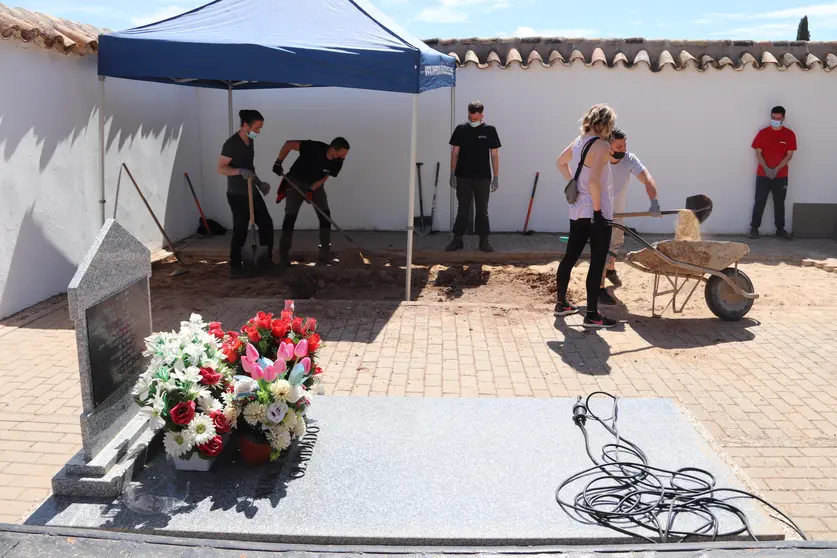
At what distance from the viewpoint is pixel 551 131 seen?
36.4 feet

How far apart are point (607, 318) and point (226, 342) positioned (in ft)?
13.2

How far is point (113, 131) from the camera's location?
8.64 metres

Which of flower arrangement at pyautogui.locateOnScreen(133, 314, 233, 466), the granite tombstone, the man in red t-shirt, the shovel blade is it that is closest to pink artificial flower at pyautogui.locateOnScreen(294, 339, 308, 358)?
flower arrangement at pyautogui.locateOnScreen(133, 314, 233, 466)

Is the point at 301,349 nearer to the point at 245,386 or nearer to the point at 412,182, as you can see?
the point at 245,386

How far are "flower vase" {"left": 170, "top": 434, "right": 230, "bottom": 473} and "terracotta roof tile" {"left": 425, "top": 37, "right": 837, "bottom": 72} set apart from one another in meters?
8.59

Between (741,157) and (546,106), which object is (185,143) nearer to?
(546,106)

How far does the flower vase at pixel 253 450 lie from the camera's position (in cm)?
343

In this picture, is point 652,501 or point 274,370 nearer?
point 652,501

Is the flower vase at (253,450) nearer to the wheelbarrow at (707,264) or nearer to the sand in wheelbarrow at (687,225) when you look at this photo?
the wheelbarrow at (707,264)

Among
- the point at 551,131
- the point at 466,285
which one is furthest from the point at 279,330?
the point at 551,131

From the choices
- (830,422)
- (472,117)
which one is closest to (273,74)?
(472,117)

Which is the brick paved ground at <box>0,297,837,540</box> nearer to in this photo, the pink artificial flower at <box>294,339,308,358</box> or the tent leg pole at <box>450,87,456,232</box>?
the pink artificial flower at <box>294,339,308,358</box>

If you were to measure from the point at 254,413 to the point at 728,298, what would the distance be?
5.04 meters

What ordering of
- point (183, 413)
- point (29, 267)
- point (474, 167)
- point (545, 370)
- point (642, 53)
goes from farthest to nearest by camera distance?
point (642, 53) < point (474, 167) < point (29, 267) < point (545, 370) < point (183, 413)
